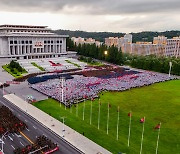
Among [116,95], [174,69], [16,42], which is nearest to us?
[116,95]

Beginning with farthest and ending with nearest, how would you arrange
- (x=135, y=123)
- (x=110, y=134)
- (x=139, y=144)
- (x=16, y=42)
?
(x=16, y=42)
(x=135, y=123)
(x=110, y=134)
(x=139, y=144)

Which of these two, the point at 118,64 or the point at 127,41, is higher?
the point at 127,41

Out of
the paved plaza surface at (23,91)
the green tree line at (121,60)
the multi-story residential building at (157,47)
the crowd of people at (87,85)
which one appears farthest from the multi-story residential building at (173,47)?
the paved plaza surface at (23,91)

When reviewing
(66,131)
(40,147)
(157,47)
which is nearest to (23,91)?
(66,131)

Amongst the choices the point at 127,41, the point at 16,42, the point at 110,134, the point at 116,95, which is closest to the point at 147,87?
the point at 116,95

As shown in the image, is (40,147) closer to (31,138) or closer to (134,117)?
(31,138)

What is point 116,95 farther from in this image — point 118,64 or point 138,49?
point 138,49

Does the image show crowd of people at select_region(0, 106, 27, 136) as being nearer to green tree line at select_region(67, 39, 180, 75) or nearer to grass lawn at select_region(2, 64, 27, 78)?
grass lawn at select_region(2, 64, 27, 78)
